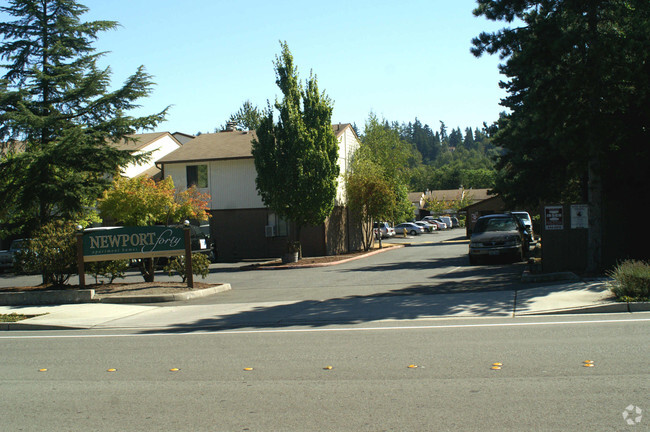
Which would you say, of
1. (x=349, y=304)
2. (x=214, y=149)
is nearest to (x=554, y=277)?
(x=349, y=304)

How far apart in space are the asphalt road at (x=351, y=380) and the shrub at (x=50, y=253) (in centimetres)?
673

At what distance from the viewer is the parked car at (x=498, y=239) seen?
825 inches

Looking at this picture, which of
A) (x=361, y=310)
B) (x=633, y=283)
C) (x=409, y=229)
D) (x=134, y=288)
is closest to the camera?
(x=633, y=283)

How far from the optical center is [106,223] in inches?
1363

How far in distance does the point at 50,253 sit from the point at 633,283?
48.6ft

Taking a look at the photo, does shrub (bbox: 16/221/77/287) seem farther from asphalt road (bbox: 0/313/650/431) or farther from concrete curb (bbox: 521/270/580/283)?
concrete curb (bbox: 521/270/580/283)

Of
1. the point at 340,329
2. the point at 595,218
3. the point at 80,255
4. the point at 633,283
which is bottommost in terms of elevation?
the point at 340,329

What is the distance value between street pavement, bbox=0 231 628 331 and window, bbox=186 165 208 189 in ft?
51.9

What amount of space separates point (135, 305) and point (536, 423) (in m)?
12.2

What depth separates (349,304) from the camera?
13.4m

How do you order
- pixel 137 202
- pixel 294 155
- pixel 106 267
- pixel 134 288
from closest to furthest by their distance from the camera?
pixel 134 288 < pixel 106 267 < pixel 137 202 < pixel 294 155

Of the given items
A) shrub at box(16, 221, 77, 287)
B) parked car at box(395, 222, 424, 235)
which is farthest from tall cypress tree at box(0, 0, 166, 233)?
parked car at box(395, 222, 424, 235)

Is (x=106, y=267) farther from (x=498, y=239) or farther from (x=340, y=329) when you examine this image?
(x=498, y=239)

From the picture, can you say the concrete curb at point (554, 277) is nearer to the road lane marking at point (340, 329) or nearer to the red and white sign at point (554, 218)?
the red and white sign at point (554, 218)
